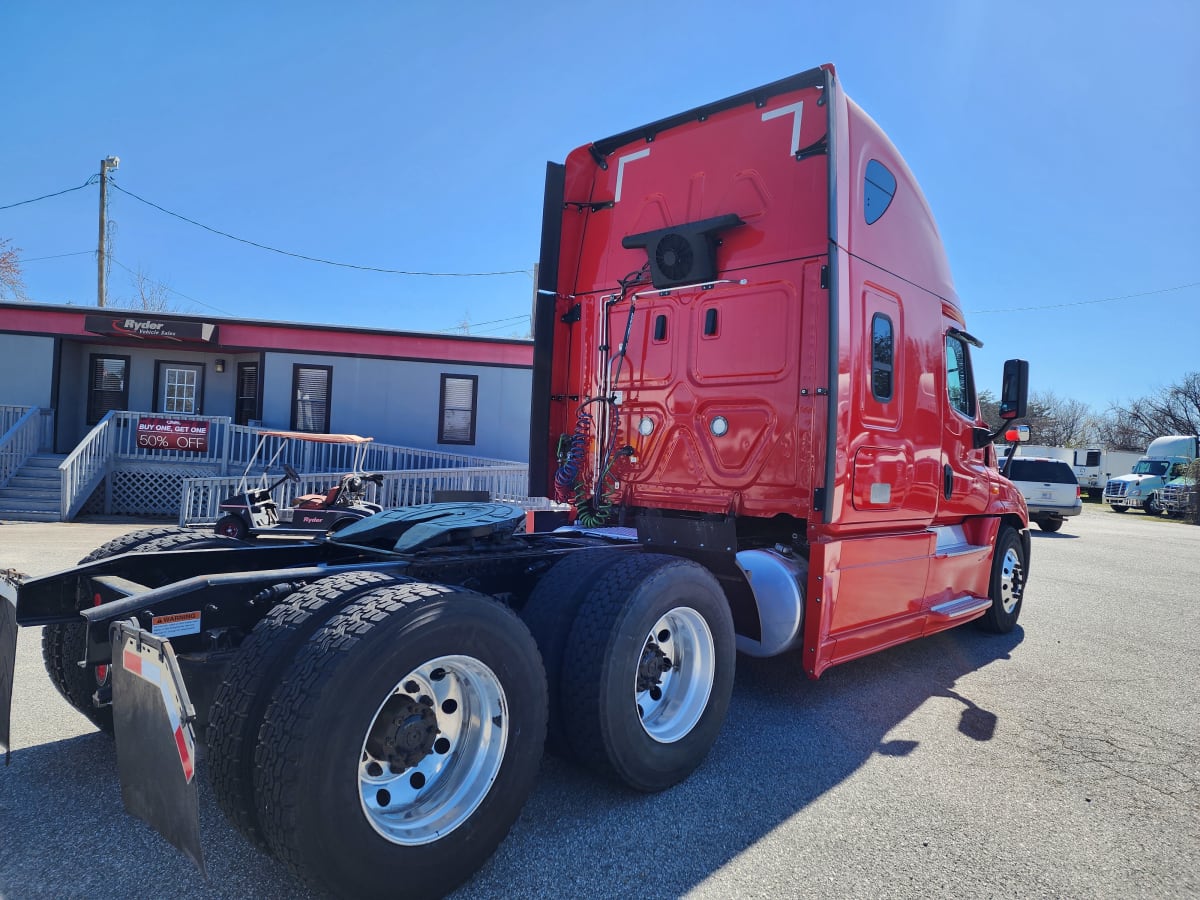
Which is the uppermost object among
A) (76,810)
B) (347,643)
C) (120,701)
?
(347,643)

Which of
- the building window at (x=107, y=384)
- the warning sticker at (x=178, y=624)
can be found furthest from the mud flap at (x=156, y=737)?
the building window at (x=107, y=384)

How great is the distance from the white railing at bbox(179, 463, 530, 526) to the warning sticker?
9.18 metres

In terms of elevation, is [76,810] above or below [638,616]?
below

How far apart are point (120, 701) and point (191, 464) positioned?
48.1ft

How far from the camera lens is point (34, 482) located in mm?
14445

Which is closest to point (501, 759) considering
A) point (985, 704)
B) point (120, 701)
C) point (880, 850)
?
point (120, 701)

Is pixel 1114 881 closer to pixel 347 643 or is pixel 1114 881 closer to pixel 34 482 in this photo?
pixel 347 643

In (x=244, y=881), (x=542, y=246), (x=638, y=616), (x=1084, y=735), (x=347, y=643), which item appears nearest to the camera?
(x=347, y=643)

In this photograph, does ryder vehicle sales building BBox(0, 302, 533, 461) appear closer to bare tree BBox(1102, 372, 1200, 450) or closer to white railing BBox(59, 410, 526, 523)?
white railing BBox(59, 410, 526, 523)

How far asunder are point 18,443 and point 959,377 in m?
17.3

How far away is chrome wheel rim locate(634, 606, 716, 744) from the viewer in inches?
131

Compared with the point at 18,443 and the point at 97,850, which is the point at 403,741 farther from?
the point at 18,443

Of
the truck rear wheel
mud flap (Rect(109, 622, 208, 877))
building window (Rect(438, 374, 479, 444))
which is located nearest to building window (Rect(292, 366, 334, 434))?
building window (Rect(438, 374, 479, 444))

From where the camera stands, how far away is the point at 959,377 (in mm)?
5680
